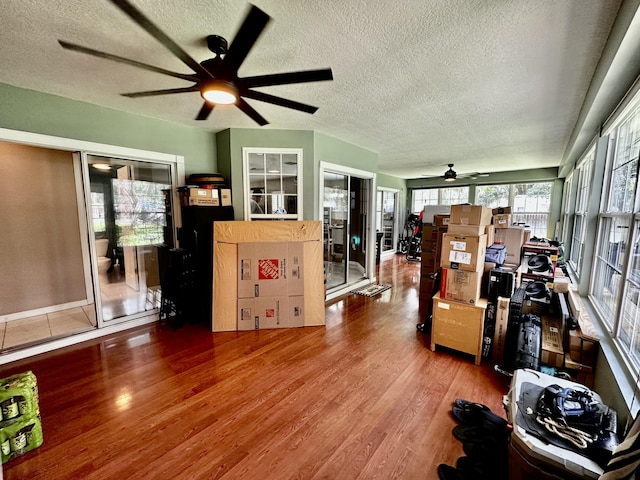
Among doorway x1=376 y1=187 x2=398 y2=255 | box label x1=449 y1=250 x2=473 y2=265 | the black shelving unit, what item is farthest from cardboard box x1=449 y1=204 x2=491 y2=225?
doorway x1=376 y1=187 x2=398 y2=255

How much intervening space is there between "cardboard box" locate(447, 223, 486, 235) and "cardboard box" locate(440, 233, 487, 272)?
42mm

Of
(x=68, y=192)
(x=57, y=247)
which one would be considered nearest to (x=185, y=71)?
(x=68, y=192)

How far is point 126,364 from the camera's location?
2.50 meters

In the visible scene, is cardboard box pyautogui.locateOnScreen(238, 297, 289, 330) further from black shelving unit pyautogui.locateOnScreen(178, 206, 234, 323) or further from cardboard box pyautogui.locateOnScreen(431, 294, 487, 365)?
cardboard box pyautogui.locateOnScreen(431, 294, 487, 365)

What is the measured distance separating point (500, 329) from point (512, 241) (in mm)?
1437

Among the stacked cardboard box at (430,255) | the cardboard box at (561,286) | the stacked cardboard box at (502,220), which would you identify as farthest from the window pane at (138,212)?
the cardboard box at (561,286)

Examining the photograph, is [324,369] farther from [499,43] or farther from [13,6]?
[13,6]

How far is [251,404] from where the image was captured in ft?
6.57

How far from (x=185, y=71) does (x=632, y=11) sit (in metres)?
2.76

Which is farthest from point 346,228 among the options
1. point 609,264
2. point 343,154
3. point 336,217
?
point 609,264

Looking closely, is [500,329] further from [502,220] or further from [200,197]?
[200,197]

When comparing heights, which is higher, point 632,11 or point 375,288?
point 632,11

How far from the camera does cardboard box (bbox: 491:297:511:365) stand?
2.47m

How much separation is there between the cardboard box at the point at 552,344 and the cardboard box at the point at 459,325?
0.48 meters
